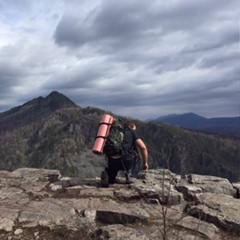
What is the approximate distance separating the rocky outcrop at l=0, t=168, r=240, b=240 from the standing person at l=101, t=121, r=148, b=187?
489 mm

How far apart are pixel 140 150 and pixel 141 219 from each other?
404 cm

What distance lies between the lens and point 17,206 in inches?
431

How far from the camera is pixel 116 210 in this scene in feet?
34.2

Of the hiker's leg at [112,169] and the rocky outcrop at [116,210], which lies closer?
the rocky outcrop at [116,210]

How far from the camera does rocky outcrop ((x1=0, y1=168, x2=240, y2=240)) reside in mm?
8859

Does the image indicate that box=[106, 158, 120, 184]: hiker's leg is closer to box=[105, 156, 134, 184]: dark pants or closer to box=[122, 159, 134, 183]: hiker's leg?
box=[105, 156, 134, 184]: dark pants

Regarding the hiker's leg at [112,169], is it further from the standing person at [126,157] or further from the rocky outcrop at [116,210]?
the rocky outcrop at [116,210]

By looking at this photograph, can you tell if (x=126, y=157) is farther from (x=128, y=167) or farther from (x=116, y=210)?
(x=116, y=210)

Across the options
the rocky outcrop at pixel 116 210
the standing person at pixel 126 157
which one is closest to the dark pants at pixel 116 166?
the standing person at pixel 126 157

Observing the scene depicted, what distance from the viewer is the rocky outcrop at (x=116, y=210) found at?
886cm

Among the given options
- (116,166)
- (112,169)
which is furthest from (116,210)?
(112,169)

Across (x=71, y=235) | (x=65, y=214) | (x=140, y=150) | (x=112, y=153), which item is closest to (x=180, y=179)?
Result: (x=140, y=150)

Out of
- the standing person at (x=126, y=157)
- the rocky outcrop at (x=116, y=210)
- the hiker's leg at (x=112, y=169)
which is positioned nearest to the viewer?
the rocky outcrop at (x=116, y=210)

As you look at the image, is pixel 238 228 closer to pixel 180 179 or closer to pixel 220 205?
pixel 220 205
